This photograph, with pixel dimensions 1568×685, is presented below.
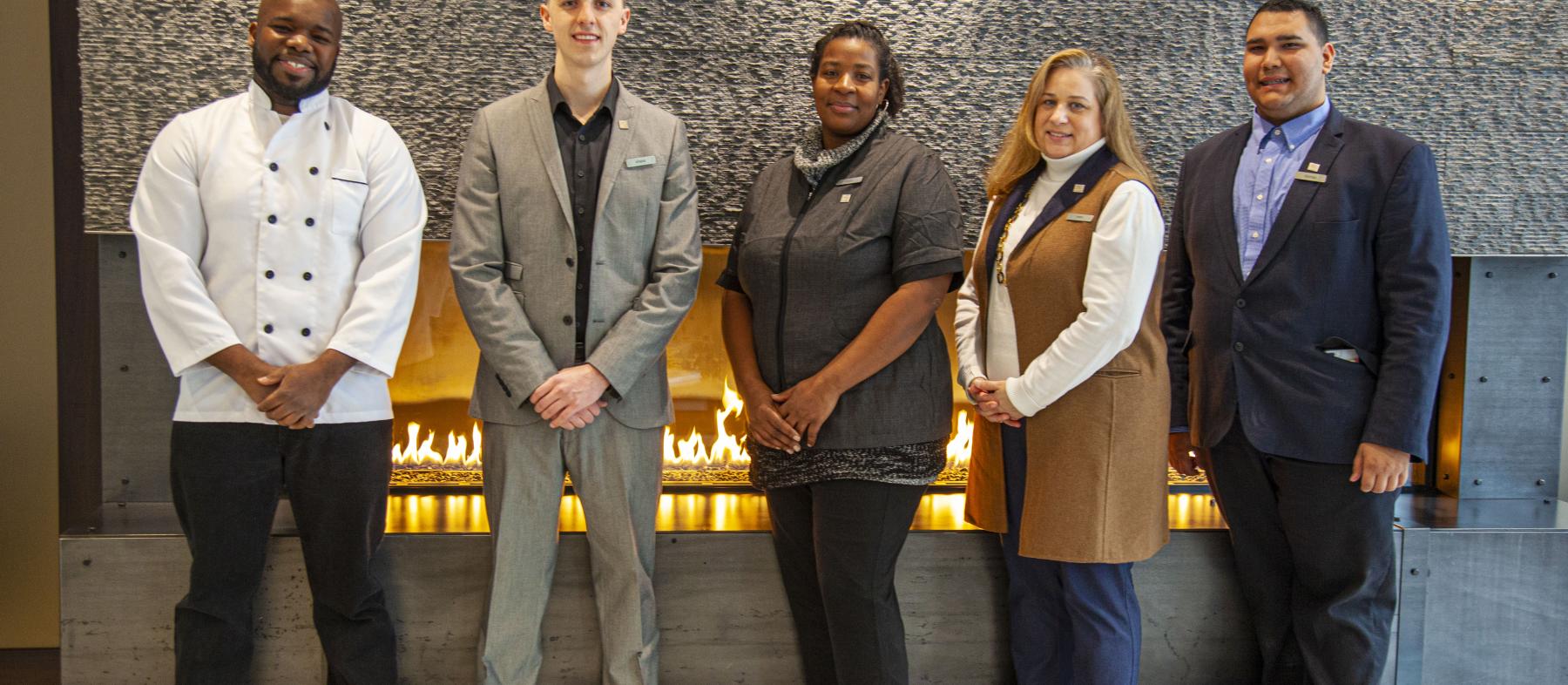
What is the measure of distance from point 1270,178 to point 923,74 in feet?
3.21

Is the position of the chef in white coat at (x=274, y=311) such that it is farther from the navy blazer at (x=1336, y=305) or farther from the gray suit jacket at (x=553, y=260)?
the navy blazer at (x=1336, y=305)

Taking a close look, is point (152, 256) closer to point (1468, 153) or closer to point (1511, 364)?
point (1468, 153)

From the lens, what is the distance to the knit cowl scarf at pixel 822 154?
229 centimetres

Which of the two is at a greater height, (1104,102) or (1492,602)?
(1104,102)

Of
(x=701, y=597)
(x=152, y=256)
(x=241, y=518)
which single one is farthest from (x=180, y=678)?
(x=701, y=597)

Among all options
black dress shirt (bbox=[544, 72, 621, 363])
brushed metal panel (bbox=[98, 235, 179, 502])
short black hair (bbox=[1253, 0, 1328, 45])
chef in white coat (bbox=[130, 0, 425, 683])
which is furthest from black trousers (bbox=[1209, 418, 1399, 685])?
brushed metal panel (bbox=[98, 235, 179, 502])

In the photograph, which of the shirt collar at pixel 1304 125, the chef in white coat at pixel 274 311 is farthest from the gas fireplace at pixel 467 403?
the shirt collar at pixel 1304 125

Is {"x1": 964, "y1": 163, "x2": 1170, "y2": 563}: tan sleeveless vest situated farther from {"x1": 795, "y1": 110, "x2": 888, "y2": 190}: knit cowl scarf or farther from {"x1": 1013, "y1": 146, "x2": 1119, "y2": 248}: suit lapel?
{"x1": 795, "y1": 110, "x2": 888, "y2": 190}: knit cowl scarf

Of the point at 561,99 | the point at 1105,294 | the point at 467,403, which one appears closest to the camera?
the point at 1105,294

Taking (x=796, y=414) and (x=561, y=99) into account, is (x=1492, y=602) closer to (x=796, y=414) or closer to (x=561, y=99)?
(x=796, y=414)

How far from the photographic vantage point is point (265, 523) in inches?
89.0

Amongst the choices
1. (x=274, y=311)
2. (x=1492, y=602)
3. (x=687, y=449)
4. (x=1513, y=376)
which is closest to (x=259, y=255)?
(x=274, y=311)

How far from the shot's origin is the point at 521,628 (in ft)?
7.76

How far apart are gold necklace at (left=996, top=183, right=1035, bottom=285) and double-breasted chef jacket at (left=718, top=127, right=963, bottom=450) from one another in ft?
0.31
